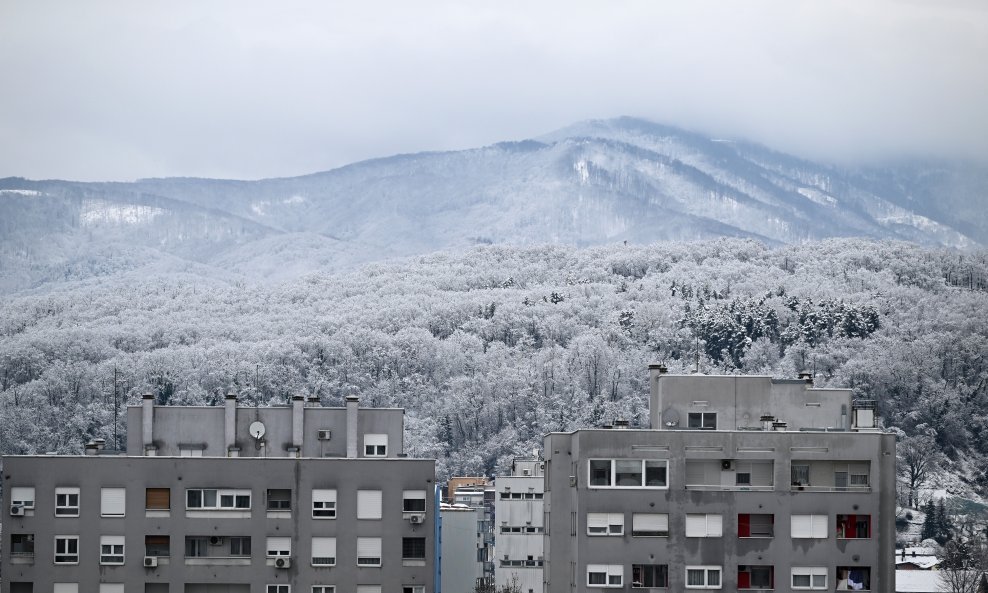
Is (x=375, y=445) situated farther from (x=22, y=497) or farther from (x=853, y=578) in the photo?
(x=853, y=578)

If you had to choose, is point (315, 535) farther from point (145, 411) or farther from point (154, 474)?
point (145, 411)

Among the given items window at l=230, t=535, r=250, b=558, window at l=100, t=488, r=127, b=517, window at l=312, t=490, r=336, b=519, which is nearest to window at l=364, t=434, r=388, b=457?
window at l=312, t=490, r=336, b=519

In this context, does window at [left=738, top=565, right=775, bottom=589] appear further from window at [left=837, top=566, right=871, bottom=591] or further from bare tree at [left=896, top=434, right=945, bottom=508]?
bare tree at [left=896, top=434, right=945, bottom=508]

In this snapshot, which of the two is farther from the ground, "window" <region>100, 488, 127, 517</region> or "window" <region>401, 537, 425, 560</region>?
"window" <region>100, 488, 127, 517</region>

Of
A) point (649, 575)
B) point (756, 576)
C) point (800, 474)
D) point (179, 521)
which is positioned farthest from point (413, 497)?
point (800, 474)

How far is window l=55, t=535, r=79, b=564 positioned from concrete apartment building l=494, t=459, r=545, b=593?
47577 mm

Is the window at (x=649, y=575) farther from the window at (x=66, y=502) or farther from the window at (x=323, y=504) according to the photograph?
the window at (x=66, y=502)

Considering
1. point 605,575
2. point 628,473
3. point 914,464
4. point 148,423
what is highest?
point 148,423

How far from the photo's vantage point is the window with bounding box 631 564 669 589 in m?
55.8

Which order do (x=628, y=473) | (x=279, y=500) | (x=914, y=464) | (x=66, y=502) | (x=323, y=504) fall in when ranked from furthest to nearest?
1. (x=914, y=464)
2. (x=323, y=504)
3. (x=279, y=500)
4. (x=66, y=502)
5. (x=628, y=473)

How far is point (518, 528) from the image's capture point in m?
106

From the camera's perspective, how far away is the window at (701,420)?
63.1m

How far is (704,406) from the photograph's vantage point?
207 feet

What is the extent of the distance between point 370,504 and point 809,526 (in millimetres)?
13711
